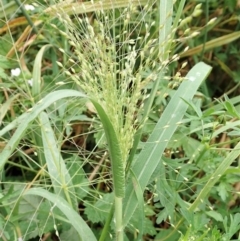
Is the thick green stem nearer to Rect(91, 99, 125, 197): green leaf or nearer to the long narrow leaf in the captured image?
Rect(91, 99, 125, 197): green leaf

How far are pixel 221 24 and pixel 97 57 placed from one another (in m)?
1.09

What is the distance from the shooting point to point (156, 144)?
1286mm

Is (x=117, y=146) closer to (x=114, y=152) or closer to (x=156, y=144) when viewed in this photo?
(x=114, y=152)

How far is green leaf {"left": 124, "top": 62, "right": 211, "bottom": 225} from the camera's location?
126cm

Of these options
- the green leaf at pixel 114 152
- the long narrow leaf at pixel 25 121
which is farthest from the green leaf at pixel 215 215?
the long narrow leaf at pixel 25 121

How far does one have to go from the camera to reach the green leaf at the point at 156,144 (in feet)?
4.12

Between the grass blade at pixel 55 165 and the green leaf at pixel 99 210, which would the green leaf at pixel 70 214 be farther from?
the green leaf at pixel 99 210

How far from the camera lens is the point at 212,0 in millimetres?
1990

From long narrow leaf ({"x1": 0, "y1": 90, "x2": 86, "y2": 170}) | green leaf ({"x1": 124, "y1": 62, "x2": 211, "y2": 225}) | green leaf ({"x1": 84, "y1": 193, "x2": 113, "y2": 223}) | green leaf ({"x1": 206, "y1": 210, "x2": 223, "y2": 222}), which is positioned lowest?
green leaf ({"x1": 206, "y1": 210, "x2": 223, "y2": 222})

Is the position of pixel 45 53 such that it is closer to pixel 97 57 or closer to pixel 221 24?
pixel 221 24

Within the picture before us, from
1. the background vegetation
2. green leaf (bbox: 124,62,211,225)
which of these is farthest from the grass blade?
green leaf (bbox: 124,62,211,225)

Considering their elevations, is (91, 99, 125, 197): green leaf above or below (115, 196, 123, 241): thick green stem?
above

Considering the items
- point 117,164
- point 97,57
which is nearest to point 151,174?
point 117,164

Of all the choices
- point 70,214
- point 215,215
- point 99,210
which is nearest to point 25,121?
point 70,214
